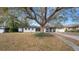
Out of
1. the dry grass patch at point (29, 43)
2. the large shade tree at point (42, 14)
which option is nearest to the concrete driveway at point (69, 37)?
the dry grass patch at point (29, 43)

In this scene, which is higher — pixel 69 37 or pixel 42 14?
pixel 42 14

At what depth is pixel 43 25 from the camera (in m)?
3.89

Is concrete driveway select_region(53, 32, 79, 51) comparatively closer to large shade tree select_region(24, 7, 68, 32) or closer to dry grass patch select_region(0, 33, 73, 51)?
dry grass patch select_region(0, 33, 73, 51)

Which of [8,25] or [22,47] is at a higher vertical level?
[8,25]

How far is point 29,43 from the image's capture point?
3863 millimetres

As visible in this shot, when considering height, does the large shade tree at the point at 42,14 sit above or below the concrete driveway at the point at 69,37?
above

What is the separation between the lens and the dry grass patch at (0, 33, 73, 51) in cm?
386

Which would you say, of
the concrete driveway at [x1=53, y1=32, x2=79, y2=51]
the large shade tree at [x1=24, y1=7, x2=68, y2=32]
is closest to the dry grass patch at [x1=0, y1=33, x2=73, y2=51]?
the concrete driveway at [x1=53, y1=32, x2=79, y2=51]

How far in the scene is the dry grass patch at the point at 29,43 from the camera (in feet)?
12.7

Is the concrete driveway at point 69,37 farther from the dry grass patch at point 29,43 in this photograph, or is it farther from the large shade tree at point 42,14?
the large shade tree at point 42,14
